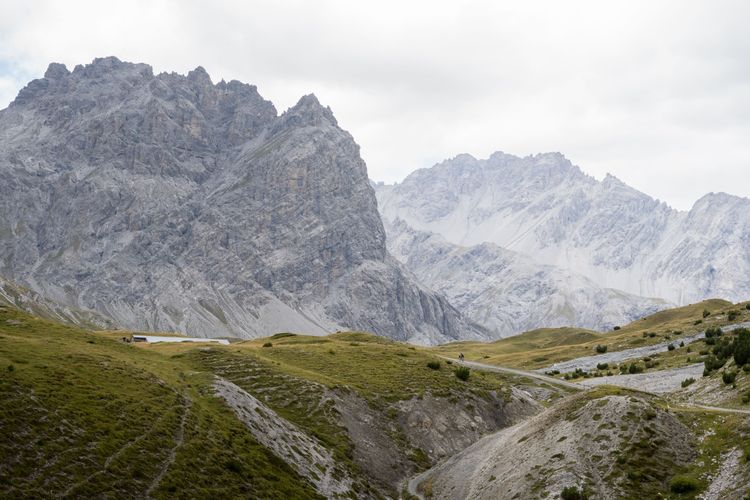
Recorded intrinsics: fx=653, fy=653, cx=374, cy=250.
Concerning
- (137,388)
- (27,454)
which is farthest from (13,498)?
(137,388)

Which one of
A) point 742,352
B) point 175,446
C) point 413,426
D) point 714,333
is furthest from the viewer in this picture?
→ point 714,333

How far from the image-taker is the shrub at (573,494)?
132 ft

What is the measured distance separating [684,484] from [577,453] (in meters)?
7.19

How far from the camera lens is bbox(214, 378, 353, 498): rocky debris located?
161 ft

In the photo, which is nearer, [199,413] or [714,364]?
[199,413]

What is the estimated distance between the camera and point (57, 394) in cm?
4094

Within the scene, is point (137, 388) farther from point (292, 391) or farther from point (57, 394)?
point (292, 391)

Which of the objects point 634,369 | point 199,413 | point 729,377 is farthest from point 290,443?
point 634,369

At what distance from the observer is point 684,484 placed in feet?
128

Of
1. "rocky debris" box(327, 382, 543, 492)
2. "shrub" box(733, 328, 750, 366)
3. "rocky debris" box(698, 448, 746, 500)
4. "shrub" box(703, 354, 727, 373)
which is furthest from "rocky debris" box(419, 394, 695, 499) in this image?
"shrub" box(703, 354, 727, 373)

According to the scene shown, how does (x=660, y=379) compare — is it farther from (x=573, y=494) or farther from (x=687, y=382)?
(x=573, y=494)

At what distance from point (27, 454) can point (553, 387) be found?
66067 millimetres

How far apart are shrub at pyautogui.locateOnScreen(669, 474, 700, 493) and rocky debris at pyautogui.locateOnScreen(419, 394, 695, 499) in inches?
52.8

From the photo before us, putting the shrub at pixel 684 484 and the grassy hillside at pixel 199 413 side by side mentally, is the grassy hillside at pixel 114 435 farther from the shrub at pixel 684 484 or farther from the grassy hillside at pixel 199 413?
the shrub at pixel 684 484
